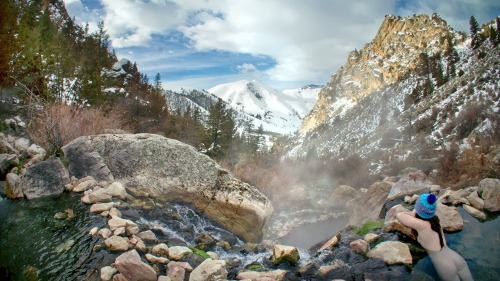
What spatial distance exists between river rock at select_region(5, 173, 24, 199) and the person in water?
10.4m

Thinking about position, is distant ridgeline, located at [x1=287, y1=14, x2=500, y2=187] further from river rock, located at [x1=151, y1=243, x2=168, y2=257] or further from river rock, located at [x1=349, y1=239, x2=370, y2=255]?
river rock, located at [x1=151, y1=243, x2=168, y2=257]

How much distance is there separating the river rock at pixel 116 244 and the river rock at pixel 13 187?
14.8 ft

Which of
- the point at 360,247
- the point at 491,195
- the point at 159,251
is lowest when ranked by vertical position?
the point at 360,247

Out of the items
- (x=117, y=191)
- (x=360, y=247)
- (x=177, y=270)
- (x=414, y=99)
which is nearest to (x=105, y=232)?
(x=177, y=270)

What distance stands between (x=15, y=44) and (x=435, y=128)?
1824 inches

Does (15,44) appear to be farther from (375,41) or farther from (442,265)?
(375,41)

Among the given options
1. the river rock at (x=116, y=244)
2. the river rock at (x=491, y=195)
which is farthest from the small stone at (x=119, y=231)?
the river rock at (x=491, y=195)

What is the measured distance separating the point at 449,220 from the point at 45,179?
38.5 ft

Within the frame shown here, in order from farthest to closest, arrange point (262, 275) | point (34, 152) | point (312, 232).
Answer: point (312, 232) → point (34, 152) → point (262, 275)

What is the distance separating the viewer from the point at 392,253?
6395 mm

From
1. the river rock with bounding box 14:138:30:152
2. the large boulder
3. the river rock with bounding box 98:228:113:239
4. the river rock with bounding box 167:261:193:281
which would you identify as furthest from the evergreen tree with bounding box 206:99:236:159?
the river rock with bounding box 167:261:193:281

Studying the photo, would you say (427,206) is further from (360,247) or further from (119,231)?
(119,231)

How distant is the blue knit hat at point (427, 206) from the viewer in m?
5.84

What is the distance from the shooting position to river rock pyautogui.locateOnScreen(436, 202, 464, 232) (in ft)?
26.1
